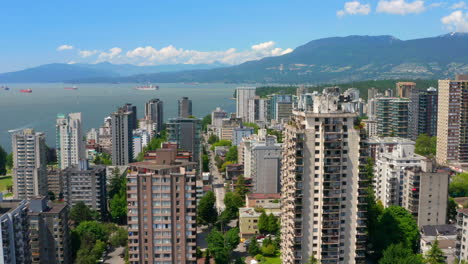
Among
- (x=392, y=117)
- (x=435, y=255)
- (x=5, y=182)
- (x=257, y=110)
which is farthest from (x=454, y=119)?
(x=257, y=110)

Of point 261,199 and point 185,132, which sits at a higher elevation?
point 185,132

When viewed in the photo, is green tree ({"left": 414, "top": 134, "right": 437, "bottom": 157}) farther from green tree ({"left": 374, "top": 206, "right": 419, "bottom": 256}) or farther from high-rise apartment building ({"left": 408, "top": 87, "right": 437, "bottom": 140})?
green tree ({"left": 374, "top": 206, "right": 419, "bottom": 256})

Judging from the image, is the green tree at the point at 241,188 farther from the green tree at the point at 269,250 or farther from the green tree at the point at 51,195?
the green tree at the point at 51,195

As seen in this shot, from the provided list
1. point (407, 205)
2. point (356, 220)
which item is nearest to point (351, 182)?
point (356, 220)

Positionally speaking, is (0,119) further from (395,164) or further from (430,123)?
(395,164)

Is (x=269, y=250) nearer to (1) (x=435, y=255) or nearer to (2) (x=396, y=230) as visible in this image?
(2) (x=396, y=230)

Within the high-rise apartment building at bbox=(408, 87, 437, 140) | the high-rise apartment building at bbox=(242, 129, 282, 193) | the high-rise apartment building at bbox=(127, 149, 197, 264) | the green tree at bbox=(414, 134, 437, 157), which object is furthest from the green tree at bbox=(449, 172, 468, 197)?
the high-rise apartment building at bbox=(127, 149, 197, 264)

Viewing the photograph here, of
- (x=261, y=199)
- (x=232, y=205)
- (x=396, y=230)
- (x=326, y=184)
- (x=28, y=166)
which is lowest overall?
(x=232, y=205)

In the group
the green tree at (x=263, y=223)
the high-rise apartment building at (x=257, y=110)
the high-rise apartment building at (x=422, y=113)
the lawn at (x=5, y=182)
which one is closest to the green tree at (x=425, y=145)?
the high-rise apartment building at (x=422, y=113)
